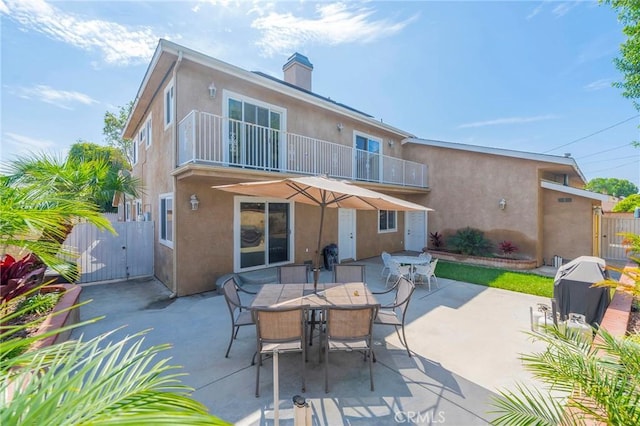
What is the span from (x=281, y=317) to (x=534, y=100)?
21.1m

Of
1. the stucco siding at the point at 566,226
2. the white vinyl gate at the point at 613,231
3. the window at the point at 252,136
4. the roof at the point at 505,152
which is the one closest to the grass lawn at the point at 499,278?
the stucco siding at the point at 566,226

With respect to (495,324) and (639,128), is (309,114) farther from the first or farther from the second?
(639,128)

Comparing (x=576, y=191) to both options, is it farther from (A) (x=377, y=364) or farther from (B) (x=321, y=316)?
(B) (x=321, y=316)

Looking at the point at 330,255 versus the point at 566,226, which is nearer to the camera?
the point at 330,255

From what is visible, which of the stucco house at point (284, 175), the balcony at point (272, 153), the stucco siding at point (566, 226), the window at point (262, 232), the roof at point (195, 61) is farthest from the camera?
the stucco siding at point (566, 226)

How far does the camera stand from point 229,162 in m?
8.30

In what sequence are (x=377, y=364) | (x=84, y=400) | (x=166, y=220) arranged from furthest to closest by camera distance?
(x=166, y=220), (x=377, y=364), (x=84, y=400)

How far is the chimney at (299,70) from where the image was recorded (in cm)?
1355

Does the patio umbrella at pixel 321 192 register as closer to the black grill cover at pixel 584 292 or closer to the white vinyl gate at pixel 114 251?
the black grill cover at pixel 584 292

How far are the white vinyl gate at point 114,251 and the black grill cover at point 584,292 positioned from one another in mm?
11869

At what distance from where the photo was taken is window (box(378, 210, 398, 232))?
13.9 meters

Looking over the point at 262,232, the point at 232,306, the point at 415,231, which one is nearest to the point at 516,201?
the point at 415,231

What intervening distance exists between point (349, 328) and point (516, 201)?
11581mm

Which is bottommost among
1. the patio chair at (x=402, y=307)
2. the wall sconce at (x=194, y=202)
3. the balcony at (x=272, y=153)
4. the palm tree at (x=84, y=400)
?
the patio chair at (x=402, y=307)
